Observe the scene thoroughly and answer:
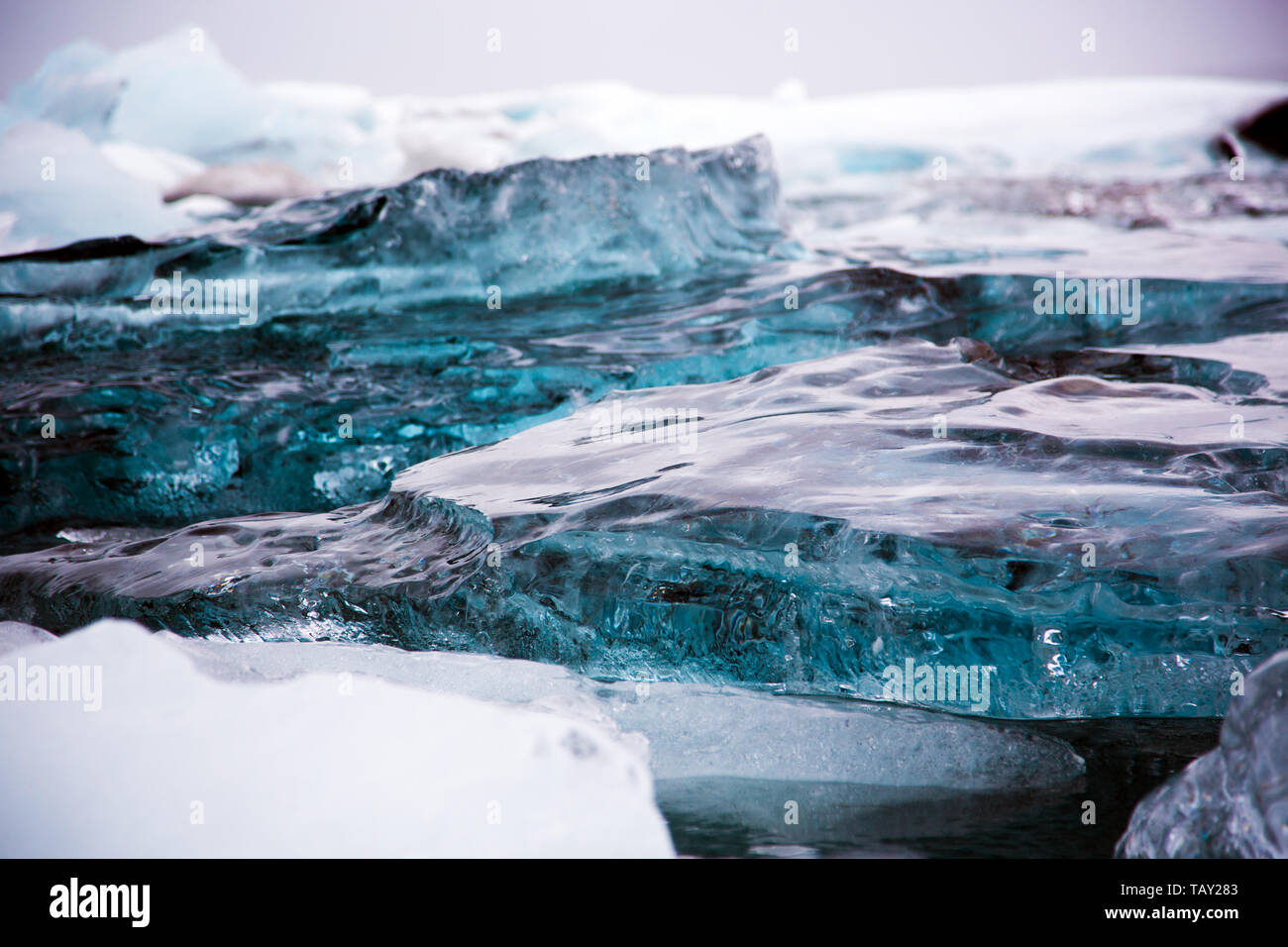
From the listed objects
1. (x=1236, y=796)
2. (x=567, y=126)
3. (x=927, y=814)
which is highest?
(x=567, y=126)

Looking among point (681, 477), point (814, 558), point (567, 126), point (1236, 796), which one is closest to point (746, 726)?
point (814, 558)

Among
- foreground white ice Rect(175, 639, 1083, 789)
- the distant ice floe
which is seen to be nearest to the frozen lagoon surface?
foreground white ice Rect(175, 639, 1083, 789)

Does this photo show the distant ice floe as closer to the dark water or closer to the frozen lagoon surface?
the frozen lagoon surface

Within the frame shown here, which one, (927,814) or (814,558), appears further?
(814,558)

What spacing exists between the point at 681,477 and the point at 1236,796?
1005 millimetres

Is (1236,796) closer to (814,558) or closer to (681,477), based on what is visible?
(814,558)

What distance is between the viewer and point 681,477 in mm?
1870

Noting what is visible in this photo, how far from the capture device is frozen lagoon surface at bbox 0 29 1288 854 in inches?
59.5

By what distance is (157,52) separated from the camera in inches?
365

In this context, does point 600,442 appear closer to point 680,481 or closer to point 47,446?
point 680,481

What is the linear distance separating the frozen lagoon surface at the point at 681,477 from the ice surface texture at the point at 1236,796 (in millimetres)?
84

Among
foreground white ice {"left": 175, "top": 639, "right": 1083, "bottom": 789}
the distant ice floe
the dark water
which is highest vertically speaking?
the distant ice floe

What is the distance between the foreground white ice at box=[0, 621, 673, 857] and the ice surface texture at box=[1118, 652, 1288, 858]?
593 mm

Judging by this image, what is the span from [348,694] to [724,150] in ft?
10.9
